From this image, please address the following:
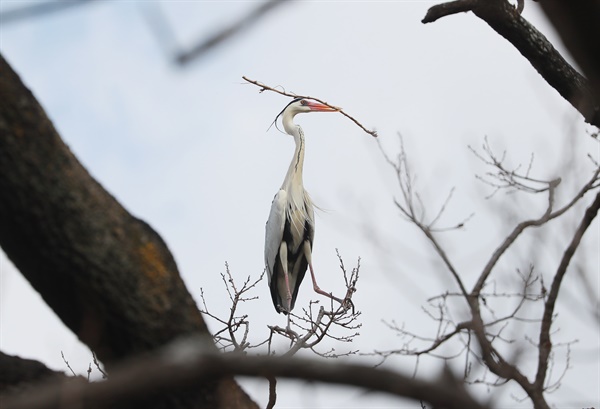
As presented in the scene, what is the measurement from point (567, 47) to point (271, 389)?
7.62 feet

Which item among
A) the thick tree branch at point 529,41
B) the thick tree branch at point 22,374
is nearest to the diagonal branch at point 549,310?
the thick tree branch at point 529,41

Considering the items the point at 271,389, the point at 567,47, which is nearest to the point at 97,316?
the point at 567,47

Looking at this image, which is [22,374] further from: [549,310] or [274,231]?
[274,231]

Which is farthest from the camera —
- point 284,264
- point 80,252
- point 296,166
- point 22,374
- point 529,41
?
point 296,166

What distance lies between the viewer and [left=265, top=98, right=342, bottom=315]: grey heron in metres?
8.95

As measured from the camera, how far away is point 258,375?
4.47 ft

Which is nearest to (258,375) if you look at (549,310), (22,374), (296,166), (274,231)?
(22,374)

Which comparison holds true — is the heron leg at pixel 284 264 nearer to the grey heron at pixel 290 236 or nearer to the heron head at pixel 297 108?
the grey heron at pixel 290 236

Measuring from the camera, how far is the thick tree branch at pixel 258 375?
50.6 inches

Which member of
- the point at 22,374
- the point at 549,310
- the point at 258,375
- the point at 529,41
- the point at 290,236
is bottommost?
the point at 258,375

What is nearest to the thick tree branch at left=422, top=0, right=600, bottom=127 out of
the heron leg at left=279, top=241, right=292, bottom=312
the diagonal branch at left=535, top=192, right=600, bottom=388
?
the diagonal branch at left=535, top=192, right=600, bottom=388

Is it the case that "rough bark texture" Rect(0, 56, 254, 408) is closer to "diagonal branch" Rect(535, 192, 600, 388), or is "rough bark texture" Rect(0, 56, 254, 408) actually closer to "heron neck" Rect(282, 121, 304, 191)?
"diagonal branch" Rect(535, 192, 600, 388)

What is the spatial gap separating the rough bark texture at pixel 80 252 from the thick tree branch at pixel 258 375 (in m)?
0.52

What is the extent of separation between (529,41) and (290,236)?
5.93 meters
